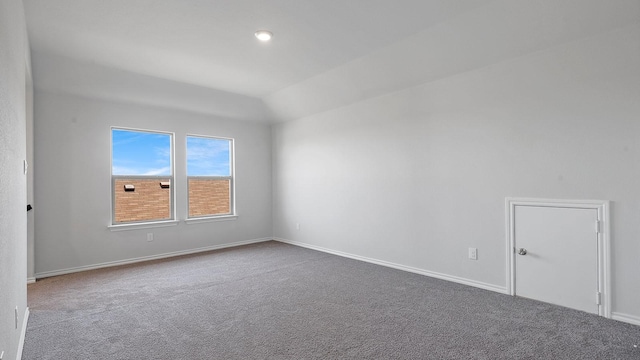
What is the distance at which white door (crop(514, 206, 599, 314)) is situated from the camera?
2.88 m

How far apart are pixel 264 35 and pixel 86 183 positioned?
10.8ft

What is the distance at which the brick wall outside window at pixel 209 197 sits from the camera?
18.3ft

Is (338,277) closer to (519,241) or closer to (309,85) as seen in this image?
(519,241)

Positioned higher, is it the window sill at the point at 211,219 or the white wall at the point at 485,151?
the white wall at the point at 485,151

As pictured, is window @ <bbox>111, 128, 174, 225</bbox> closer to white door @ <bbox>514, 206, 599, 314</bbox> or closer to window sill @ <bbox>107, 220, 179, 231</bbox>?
window sill @ <bbox>107, 220, 179, 231</bbox>

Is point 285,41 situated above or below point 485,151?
above

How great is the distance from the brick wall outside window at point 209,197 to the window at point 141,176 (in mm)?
367

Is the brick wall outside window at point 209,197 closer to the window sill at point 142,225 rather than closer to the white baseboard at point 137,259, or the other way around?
the window sill at point 142,225

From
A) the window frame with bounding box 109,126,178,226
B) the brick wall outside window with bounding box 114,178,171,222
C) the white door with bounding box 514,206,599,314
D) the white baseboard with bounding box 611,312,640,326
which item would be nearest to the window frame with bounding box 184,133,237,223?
the window frame with bounding box 109,126,178,226

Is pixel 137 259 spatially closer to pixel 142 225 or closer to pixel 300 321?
pixel 142 225

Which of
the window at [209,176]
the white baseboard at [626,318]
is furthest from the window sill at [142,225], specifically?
the white baseboard at [626,318]

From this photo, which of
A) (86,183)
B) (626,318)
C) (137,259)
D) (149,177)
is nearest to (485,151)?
(626,318)

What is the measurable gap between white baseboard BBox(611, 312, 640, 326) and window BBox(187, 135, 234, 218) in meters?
5.33

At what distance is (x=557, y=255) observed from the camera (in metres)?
3.07
